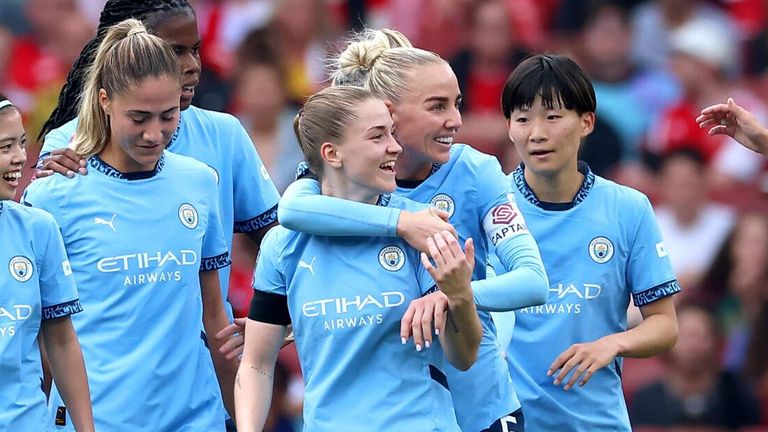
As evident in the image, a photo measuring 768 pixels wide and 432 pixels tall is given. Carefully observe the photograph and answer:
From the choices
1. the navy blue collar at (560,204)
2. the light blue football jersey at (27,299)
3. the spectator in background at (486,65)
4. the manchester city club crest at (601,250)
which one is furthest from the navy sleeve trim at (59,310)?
the spectator in background at (486,65)

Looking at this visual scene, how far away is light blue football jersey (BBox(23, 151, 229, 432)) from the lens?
502cm

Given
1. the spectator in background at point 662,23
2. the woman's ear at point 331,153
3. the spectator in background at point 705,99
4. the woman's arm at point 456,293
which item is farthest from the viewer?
the spectator in background at point 662,23

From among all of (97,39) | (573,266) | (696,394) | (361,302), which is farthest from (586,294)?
(696,394)

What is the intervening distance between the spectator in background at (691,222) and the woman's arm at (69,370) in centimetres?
522

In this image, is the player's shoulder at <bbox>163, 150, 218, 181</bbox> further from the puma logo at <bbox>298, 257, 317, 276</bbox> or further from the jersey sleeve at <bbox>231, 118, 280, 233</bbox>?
the puma logo at <bbox>298, 257, 317, 276</bbox>

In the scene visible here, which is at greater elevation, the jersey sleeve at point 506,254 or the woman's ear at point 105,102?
the woman's ear at point 105,102

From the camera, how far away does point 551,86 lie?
17.6 feet

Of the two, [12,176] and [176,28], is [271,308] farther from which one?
[176,28]

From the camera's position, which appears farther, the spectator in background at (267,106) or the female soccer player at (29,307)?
the spectator in background at (267,106)

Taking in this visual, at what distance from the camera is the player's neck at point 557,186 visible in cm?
544

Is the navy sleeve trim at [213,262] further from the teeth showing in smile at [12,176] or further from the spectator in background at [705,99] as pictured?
the spectator in background at [705,99]

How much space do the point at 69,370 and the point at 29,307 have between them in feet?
0.78

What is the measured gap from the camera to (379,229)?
4.37 m

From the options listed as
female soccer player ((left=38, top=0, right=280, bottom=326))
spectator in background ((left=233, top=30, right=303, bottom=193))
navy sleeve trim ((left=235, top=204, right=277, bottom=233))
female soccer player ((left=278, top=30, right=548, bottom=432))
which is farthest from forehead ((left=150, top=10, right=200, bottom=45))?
spectator in background ((left=233, top=30, right=303, bottom=193))
